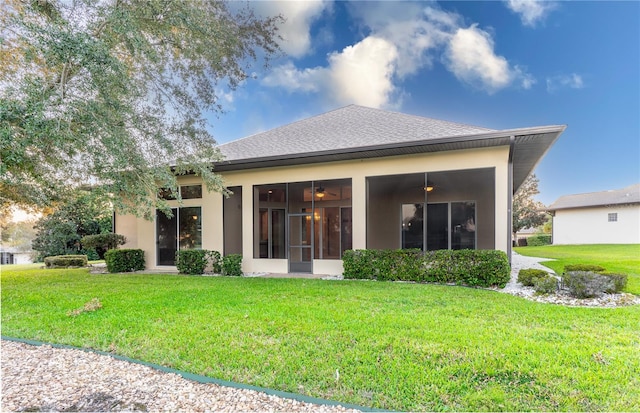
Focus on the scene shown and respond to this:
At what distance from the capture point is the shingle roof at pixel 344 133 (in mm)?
9253

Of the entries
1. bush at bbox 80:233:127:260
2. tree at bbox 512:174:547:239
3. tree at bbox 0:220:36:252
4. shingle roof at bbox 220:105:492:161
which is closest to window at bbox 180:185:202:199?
shingle roof at bbox 220:105:492:161

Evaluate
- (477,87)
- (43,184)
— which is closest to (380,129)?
(477,87)

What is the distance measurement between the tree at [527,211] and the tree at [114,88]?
28.6 meters

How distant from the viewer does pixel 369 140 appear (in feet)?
31.9

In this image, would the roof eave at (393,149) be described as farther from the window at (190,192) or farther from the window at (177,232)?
the window at (177,232)

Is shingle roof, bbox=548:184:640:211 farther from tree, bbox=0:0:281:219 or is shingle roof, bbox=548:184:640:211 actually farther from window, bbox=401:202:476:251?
tree, bbox=0:0:281:219

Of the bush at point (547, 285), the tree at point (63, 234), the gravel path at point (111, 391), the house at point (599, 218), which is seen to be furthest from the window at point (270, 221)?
the house at point (599, 218)

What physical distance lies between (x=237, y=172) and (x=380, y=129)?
513 centimetres

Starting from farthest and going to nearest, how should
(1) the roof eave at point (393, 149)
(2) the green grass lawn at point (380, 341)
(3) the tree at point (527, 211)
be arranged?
(3) the tree at point (527, 211) → (1) the roof eave at point (393, 149) → (2) the green grass lawn at point (380, 341)

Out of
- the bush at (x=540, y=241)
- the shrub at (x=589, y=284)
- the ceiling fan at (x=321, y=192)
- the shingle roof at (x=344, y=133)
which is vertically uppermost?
the shingle roof at (x=344, y=133)

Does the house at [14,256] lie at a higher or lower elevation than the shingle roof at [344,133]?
lower

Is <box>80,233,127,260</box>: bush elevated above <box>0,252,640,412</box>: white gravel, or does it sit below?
above

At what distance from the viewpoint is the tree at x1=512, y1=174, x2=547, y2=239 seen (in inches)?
1213

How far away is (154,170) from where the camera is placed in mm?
7492
